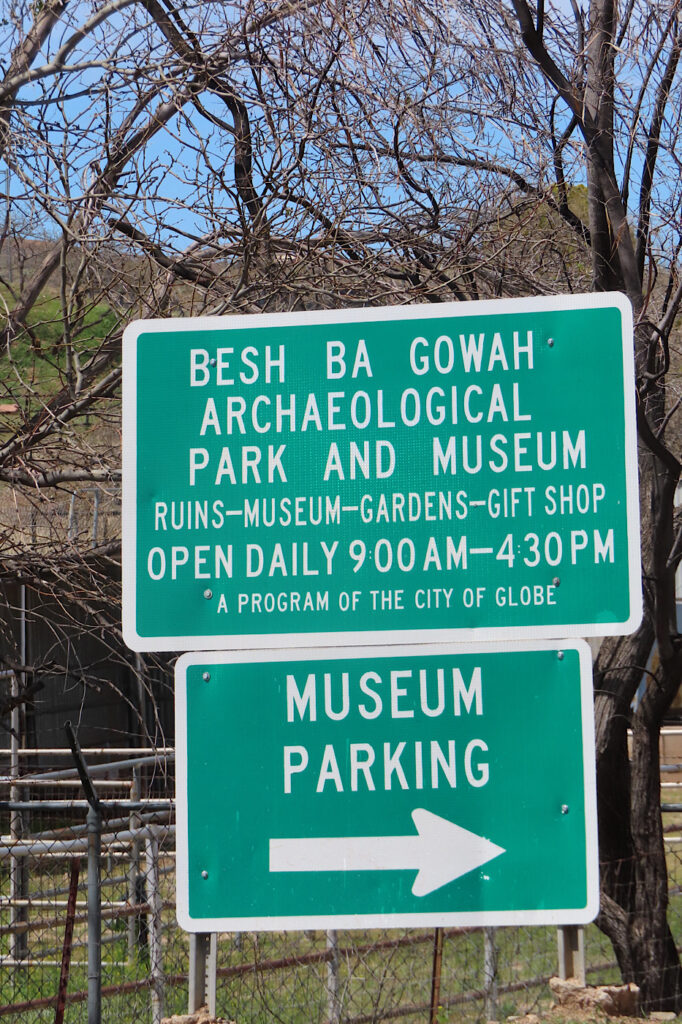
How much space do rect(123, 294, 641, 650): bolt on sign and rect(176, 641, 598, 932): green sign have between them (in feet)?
0.26

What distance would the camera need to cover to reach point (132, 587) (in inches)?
88.1

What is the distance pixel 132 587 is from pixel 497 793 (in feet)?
2.75

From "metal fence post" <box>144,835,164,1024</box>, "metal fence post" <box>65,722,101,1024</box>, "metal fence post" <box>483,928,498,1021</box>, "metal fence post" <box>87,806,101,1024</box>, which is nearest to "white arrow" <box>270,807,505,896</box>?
"metal fence post" <box>65,722,101,1024</box>

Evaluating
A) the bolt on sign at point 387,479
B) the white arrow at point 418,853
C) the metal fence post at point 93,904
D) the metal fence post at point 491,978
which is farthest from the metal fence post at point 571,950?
the metal fence post at point 491,978

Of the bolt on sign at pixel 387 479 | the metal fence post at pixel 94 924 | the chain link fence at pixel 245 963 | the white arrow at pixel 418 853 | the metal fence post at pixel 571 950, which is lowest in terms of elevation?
the chain link fence at pixel 245 963

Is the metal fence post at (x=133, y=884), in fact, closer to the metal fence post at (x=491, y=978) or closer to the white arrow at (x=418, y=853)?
the metal fence post at (x=491, y=978)

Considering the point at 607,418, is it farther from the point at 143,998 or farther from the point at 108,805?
the point at 143,998

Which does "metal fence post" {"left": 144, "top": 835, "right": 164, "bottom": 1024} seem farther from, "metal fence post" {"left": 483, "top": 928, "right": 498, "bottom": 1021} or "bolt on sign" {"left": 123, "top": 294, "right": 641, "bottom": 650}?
"bolt on sign" {"left": 123, "top": 294, "right": 641, "bottom": 650}

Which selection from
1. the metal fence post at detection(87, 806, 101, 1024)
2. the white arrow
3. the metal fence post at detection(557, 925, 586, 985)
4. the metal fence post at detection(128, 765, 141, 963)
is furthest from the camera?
the metal fence post at detection(128, 765, 141, 963)

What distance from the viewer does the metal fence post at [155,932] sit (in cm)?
595

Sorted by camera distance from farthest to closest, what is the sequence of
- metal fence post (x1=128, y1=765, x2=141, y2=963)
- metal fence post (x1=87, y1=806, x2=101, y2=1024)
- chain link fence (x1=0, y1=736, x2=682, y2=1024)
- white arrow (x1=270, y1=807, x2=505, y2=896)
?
metal fence post (x1=128, y1=765, x2=141, y2=963), chain link fence (x1=0, y1=736, x2=682, y2=1024), metal fence post (x1=87, y1=806, x2=101, y2=1024), white arrow (x1=270, y1=807, x2=505, y2=896)

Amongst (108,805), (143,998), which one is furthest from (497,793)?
(143,998)

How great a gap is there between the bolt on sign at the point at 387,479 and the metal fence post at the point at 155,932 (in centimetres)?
428

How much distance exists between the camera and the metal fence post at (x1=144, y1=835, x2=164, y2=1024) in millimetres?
5945
